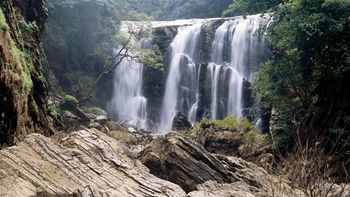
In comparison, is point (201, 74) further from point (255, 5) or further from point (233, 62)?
point (255, 5)

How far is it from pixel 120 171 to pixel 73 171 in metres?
1.19

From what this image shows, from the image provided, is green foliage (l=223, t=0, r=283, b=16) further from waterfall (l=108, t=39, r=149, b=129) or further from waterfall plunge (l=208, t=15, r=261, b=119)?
waterfall (l=108, t=39, r=149, b=129)

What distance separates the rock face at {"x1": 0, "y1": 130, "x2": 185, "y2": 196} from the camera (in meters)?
7.44

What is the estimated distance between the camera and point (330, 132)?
13.0 m

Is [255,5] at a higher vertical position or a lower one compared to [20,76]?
higher

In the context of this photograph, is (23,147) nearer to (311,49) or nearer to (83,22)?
(311,49)

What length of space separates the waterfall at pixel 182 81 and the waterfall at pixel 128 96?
69.3 inches

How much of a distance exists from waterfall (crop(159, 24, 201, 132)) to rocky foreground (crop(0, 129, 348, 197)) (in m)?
17.2

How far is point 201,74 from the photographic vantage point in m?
29.3

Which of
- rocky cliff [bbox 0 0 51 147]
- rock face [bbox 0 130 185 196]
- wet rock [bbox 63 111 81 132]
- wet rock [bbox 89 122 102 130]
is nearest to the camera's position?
rock face [bbox 0 130 185 196]

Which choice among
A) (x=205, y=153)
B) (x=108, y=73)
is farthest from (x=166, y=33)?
(x=205, y=153)

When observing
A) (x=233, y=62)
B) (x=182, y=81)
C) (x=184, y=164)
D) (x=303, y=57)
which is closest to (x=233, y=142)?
(x=303, y=57)

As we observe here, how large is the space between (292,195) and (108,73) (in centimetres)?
2522

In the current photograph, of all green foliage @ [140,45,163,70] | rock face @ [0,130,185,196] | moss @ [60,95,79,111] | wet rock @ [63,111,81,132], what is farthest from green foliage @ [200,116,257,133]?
rock face @ [0,130,185,196]
